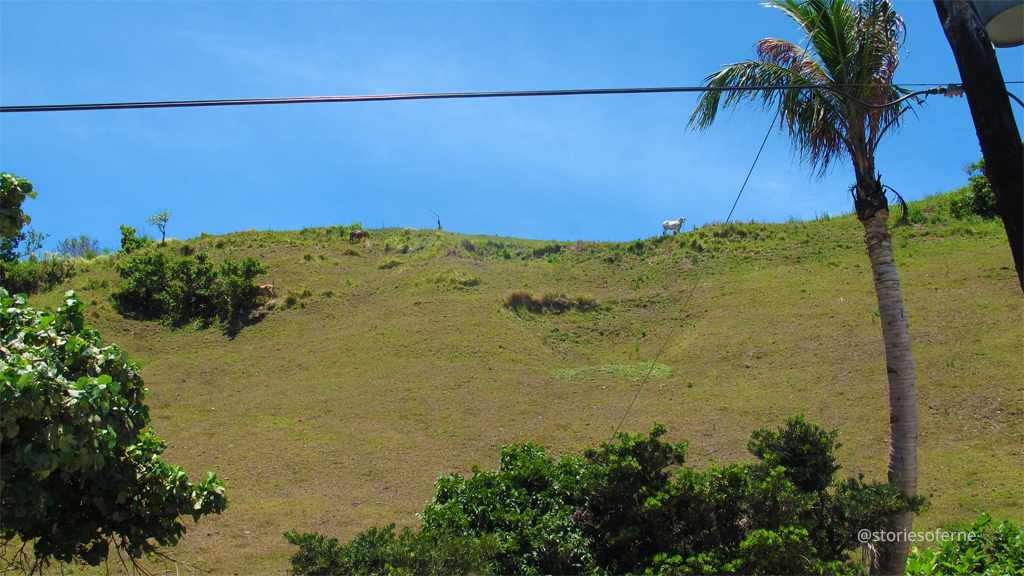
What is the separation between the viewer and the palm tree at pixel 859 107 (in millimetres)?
6566

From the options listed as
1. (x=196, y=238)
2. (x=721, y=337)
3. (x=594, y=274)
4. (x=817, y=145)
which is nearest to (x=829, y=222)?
(x=594, y=274)

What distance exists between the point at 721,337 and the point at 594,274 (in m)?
10.8

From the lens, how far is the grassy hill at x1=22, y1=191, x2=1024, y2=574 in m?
12.1

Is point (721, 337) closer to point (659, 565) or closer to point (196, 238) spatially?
point (659, 565)

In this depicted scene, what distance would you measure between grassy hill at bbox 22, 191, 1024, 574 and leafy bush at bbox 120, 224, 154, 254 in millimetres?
5754

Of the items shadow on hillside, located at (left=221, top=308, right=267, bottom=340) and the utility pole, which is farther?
shadow on hillside, located at (left=221, top=308, right=267, bottom=340)

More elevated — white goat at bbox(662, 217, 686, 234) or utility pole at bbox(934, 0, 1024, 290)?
white goat at bbox(662, 217, 686, 234)

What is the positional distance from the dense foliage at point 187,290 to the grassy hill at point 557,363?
1305mm

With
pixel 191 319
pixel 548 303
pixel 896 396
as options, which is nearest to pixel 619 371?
pixel 548 303

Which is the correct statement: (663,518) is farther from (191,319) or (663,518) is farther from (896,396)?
(191,319)

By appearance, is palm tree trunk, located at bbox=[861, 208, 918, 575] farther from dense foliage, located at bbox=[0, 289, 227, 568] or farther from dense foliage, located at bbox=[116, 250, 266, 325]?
dense foliage, located at bbox=[116, 250, 266, 325]

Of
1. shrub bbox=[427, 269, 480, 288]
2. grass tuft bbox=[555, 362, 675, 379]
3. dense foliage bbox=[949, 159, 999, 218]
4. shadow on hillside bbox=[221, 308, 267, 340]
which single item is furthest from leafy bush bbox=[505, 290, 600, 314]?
dense foliage bbox=[949, 159, 999, 218]

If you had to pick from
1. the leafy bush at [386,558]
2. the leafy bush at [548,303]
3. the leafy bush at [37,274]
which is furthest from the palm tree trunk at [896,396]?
the leafy bush at [37,274]

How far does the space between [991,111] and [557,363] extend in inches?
772
